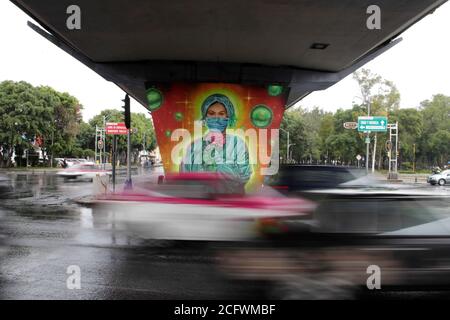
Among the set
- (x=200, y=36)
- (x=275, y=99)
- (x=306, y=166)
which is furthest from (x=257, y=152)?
(x=306, y=166)

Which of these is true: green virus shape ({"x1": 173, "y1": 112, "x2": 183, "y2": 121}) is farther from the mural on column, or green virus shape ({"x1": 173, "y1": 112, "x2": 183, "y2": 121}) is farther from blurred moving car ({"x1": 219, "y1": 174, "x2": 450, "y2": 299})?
blurred moving car ({"x1": 219, "y1": 174, "x2": 450, "y2": 299})

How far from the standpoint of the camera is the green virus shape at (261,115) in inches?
880

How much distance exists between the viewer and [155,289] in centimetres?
549

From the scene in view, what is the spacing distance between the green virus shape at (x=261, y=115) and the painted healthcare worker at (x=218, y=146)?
1.14 meters

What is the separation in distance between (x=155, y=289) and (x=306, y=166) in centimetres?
392

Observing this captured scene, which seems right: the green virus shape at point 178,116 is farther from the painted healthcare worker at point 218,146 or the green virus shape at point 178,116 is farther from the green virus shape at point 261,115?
the green virus shape at point 261,115

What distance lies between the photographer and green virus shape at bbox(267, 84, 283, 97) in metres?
21.9

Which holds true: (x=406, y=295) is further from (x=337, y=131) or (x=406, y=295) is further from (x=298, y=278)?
(x=337, y=131)

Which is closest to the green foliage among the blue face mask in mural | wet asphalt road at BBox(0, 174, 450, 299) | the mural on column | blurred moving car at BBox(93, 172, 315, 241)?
the mural on column

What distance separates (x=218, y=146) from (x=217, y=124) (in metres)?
1.22

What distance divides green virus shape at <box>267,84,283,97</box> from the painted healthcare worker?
217 cm

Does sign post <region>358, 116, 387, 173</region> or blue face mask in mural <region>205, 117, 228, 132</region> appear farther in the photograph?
sign post <region>358, 116, 387, 173</region>

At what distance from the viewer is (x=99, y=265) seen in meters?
6.73

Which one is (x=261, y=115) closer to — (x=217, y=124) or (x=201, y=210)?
(x=217, y=124)
